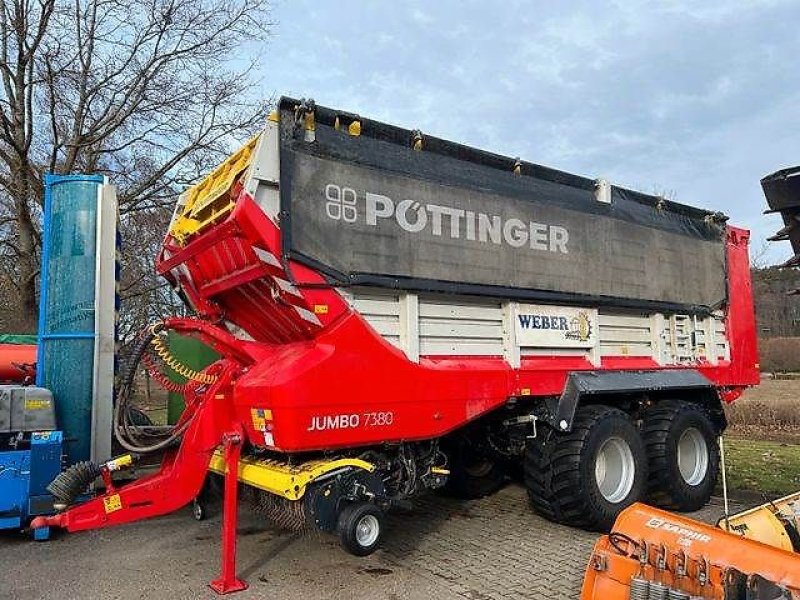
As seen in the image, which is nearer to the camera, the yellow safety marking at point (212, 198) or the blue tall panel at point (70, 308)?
the yellow safety marking at point (212, 198)

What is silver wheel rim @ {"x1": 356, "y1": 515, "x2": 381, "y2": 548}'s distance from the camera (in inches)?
173

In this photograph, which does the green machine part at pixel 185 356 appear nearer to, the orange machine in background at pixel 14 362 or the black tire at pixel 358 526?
the orange machine in background at pixel 14 362

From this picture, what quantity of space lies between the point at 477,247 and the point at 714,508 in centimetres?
397

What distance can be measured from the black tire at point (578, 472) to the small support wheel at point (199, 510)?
2.93 meters

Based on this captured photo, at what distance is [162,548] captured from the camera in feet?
17.9

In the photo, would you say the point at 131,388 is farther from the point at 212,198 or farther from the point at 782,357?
the point at 782,357

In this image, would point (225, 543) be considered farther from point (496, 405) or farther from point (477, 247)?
point (477, 247)

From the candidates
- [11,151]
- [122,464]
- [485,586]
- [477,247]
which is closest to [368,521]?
[485,586]

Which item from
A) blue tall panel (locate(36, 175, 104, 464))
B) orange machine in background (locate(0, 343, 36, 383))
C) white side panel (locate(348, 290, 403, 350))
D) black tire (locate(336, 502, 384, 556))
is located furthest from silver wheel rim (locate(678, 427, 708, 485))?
orange machine in background (locate(0, 343, 36, 383))

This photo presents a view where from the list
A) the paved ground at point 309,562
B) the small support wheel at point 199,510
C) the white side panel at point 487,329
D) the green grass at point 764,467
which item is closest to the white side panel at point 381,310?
the white side panel at point 487,329

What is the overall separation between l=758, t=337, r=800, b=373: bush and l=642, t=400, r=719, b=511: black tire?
86.5ft

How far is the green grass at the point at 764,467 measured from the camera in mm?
8281

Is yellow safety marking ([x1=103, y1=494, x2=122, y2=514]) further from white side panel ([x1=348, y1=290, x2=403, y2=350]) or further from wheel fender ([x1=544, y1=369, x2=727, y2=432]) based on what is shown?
wheel fender ([x1=544, y1=369, x2=727, y2=432])

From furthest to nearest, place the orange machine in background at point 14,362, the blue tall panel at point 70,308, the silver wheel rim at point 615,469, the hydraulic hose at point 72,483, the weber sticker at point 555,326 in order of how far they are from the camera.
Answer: the orange machine in background at point 14,362, the silver wheel rim at point 615,469, the blue tall panel at point 70,308, the weber sticker at point 555,326, the hydraulic hose at point 72,483
